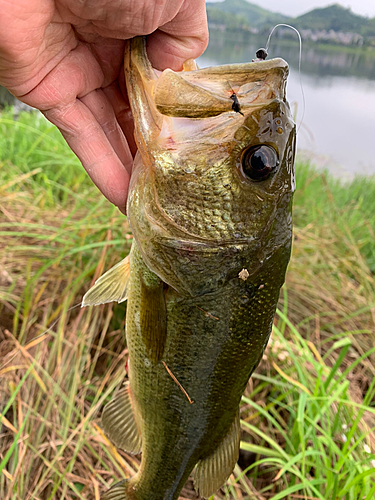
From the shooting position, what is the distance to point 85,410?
2.46 metres

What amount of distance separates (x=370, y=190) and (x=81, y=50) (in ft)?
20.0

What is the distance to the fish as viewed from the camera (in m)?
1.29

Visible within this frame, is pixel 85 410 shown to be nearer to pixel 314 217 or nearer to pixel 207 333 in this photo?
pixel 207 333

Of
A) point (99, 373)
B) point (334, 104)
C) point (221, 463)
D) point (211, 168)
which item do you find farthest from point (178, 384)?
point (334, 104)

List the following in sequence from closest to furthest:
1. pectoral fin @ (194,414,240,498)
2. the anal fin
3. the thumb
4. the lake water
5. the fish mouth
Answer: the fish mouth < the thumb < pectoral fin @ (194,414,240,498) < the anal fin < the lake water

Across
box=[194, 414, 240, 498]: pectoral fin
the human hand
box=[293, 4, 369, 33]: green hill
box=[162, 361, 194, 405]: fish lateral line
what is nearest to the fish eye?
the human hand

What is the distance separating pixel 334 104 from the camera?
1652cm

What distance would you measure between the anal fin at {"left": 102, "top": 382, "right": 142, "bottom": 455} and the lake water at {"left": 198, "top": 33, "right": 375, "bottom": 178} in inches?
210

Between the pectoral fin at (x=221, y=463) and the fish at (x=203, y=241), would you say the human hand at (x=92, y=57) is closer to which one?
the fish at (x=203, y=241)

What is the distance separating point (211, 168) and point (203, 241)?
252mm

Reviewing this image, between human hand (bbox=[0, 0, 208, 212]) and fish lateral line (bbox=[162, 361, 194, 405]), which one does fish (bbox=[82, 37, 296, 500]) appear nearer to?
fish lateral line (bbox=[162, 361, 194, 405])

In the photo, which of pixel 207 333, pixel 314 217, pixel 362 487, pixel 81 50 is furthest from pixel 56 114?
pixel 314 217

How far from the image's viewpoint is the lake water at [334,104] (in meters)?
11.2

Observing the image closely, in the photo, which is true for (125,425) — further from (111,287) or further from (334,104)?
(334,104)
